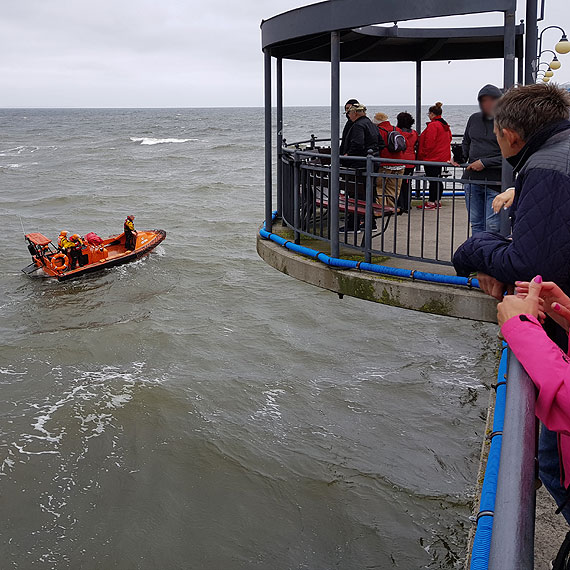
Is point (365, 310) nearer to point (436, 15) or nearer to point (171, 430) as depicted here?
point (171, 430)

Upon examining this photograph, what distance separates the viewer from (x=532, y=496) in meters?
1.49

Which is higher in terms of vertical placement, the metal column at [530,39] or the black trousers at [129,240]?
the metal column at [530,39]

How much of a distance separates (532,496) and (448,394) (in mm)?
11287

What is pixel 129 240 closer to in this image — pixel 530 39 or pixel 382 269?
pixel 530 39

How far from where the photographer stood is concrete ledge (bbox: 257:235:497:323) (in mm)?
6023

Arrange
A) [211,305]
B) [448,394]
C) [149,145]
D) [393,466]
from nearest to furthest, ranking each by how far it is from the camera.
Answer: [393,466]
[448,394]
[211,305]
[149,145]

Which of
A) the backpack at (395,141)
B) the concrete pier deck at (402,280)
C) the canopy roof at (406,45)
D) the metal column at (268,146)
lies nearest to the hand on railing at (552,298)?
the concrete pier deck at (402,280)

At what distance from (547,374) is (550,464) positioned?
1032 mm

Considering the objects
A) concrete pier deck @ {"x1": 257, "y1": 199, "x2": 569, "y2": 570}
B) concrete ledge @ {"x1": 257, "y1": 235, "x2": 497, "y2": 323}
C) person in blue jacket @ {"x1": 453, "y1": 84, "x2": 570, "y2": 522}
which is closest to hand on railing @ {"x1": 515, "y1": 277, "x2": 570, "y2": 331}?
person in blue jacket @ {"x1": 453, "y1": 84, "x2": 570, "y2": 522}

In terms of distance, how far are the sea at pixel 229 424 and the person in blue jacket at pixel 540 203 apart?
5898 millimetres

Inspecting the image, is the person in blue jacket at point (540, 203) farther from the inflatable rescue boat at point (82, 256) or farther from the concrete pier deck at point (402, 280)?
the inflatable rescue boat at point (82, 256)

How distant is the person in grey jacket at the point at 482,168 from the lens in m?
6.65

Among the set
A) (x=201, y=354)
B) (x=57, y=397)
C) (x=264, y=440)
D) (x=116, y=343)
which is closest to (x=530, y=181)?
(x=264, y=440)

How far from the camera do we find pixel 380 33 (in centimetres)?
932
